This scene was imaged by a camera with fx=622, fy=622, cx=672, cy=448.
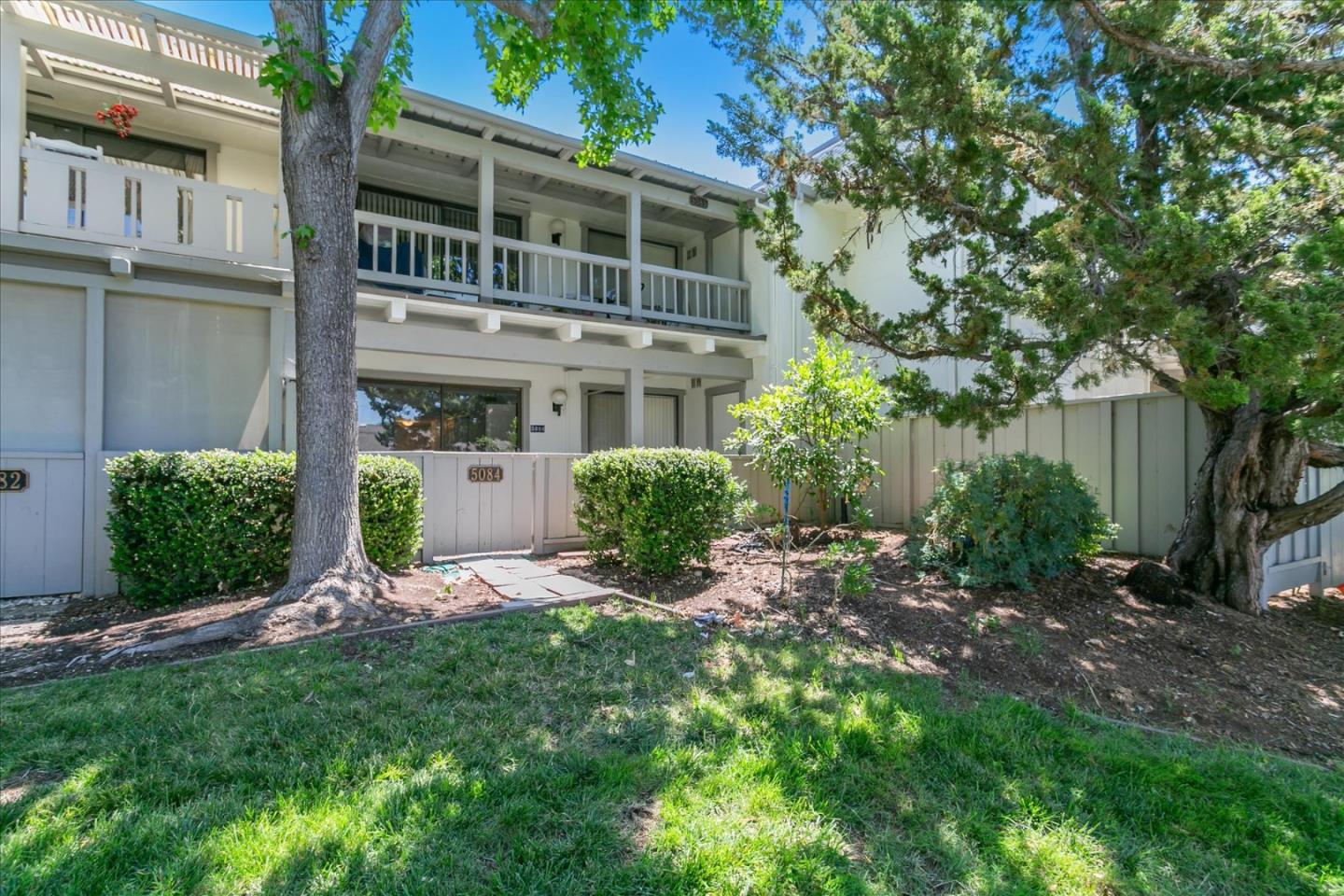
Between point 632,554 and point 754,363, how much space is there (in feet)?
20.0

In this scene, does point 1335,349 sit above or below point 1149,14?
below

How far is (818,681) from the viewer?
3641 mm

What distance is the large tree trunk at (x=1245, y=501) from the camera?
5371 millimetres

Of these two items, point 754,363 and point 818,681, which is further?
point 754,363

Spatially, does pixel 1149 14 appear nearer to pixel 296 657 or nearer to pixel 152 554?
pixel 296 657

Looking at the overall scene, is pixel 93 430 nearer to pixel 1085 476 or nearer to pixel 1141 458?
pixel 1085 476

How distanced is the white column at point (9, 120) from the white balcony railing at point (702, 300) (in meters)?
7.63

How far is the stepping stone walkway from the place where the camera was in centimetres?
540

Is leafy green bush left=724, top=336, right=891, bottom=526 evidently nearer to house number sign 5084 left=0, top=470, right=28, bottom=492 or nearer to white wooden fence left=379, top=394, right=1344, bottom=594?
white wooden fence left=379, top=394, right=1344, bottom=594

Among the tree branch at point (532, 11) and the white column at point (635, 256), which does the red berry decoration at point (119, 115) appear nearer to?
the tree branch at point (532, 11)

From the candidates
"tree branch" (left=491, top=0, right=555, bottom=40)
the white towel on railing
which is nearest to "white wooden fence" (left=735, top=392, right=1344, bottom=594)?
"tree branch" (left=491, top=0, right=555, bottom=40)

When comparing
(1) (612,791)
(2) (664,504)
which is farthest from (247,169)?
(1) (612,791)

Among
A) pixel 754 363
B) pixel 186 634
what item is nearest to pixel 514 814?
pixel 186 634

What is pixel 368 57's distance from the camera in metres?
5.25
